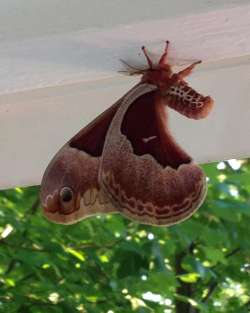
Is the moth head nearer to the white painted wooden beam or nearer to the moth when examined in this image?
the moth

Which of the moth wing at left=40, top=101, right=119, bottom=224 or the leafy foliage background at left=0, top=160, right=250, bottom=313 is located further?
the leafy foliage background at left=0, top=160, right=250, bottom=313

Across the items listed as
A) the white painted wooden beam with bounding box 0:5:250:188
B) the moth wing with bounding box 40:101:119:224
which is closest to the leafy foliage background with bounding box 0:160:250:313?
the white painted wooden beam with bounding box 0:5:250:188

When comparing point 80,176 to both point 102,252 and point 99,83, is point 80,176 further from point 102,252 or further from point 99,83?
point 102,252

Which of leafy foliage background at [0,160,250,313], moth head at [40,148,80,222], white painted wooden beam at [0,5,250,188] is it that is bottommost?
leafy foliage background at [0,160,250,313]

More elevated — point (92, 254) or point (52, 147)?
point (52, 147)

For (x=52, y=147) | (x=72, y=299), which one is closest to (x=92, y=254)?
(x=72, y=299)

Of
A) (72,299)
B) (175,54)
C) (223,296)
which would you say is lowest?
(223,296)

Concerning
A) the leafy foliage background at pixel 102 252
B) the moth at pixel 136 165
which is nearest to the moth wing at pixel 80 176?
the moth at pixel 136 165

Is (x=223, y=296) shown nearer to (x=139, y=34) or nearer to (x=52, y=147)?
(x=52, y=147)
